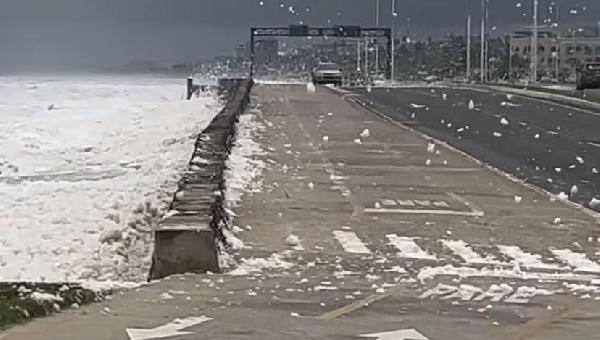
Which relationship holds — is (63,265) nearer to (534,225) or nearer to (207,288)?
(207,288)

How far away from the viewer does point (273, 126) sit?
32688 mm

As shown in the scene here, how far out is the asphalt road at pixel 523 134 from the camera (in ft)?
68.4

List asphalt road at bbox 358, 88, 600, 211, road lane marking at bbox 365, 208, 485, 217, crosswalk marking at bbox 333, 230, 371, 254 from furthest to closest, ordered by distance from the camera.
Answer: asphalt road at bbox 358, 88, 600, 211 → road lane marking at bbox 365, 208, 485, 217 → crosswalk marking at bbox 333, 230, 371, 254

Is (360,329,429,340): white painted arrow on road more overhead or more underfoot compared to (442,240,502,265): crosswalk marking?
more overhead

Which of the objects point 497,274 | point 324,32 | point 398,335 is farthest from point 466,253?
point 324,32

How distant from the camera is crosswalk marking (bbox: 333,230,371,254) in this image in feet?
40.2

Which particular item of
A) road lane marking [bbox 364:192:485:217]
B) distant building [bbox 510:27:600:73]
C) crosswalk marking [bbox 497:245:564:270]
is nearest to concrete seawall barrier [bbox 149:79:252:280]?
road lane marking [bbox 364:192:485:217]

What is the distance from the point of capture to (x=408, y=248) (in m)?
12.5

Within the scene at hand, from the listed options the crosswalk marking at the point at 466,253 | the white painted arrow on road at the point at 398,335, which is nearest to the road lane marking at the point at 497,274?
the crosswalk marking at the point at 466,253

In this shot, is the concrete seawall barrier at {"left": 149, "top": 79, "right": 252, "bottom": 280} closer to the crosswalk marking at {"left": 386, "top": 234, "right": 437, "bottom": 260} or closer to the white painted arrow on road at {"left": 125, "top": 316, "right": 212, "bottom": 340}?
the crosswalk marking at {"left": 386, "top": 234, "right": 437, "bottom": 260}

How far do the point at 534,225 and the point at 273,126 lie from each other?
1874cm

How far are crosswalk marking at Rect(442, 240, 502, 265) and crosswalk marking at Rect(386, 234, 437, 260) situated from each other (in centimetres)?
32

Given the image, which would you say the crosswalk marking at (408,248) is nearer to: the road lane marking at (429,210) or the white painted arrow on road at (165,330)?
the road lane marking at (429,210)

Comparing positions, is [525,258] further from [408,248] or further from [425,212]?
[425,212]
